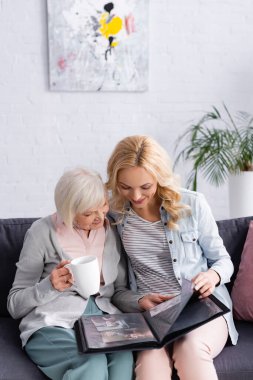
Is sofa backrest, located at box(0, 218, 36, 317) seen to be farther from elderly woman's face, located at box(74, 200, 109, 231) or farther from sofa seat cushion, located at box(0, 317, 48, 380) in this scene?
elderly woman's face, located at box(74, 200, 109, 231)

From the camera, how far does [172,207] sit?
193cm

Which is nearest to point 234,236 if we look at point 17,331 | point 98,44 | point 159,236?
point 159,236

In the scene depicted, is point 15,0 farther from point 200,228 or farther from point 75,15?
point 200,228

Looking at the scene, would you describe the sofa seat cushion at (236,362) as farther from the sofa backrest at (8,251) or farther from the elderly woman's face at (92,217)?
the sofa backrest at (8,251)

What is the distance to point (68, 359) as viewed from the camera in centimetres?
164

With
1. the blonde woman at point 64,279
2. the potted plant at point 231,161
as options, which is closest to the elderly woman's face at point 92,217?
the blonde woman at point 64,279

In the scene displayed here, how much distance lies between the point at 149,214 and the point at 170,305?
1.31 ft

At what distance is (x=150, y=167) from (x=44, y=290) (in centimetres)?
54

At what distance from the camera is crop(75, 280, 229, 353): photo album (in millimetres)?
1584

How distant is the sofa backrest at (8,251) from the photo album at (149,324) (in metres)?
0.41

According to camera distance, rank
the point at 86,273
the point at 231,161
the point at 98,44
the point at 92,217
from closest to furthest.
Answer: the point at 86,273, the point at 92,217, the point at 231,161, the point at 98,44

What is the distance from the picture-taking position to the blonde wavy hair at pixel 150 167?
6.07 feet

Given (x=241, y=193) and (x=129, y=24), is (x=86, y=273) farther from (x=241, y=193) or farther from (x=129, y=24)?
(x=129, y=24)

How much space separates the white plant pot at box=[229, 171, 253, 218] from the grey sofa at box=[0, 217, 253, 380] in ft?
4.65
